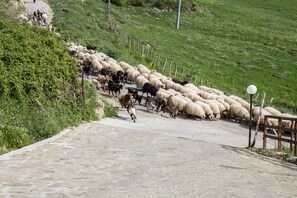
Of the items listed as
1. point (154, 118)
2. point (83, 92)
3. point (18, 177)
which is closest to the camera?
point (18, 177)

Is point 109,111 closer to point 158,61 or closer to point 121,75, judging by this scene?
point 121,75

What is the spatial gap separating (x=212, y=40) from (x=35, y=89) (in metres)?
42.5

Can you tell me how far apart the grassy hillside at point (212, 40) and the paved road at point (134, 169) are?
63.8ft

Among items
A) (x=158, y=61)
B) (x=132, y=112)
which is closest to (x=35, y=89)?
(x=132, y=112)

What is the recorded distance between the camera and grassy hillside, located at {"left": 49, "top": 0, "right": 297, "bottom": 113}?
40.0 m

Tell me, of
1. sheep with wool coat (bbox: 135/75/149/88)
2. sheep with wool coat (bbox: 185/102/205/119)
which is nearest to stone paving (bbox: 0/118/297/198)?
sheep with wool coat (bbox: 185/102/205/119)

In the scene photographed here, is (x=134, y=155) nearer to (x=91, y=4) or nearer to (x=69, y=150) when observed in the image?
(x=69, y=150)

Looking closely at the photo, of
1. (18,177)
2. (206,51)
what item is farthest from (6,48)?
(206,51)

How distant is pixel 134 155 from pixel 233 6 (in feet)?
252

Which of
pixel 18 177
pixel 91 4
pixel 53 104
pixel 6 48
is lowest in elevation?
pixel 18 177

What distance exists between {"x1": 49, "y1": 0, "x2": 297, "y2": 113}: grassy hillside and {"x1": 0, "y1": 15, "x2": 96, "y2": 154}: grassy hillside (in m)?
16.3

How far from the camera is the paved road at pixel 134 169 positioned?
33.9ft

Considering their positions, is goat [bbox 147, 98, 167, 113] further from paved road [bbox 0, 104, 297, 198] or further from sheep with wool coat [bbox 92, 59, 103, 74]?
paved road [bbox 0, 104, 297, 198]

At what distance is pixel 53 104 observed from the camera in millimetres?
17344
